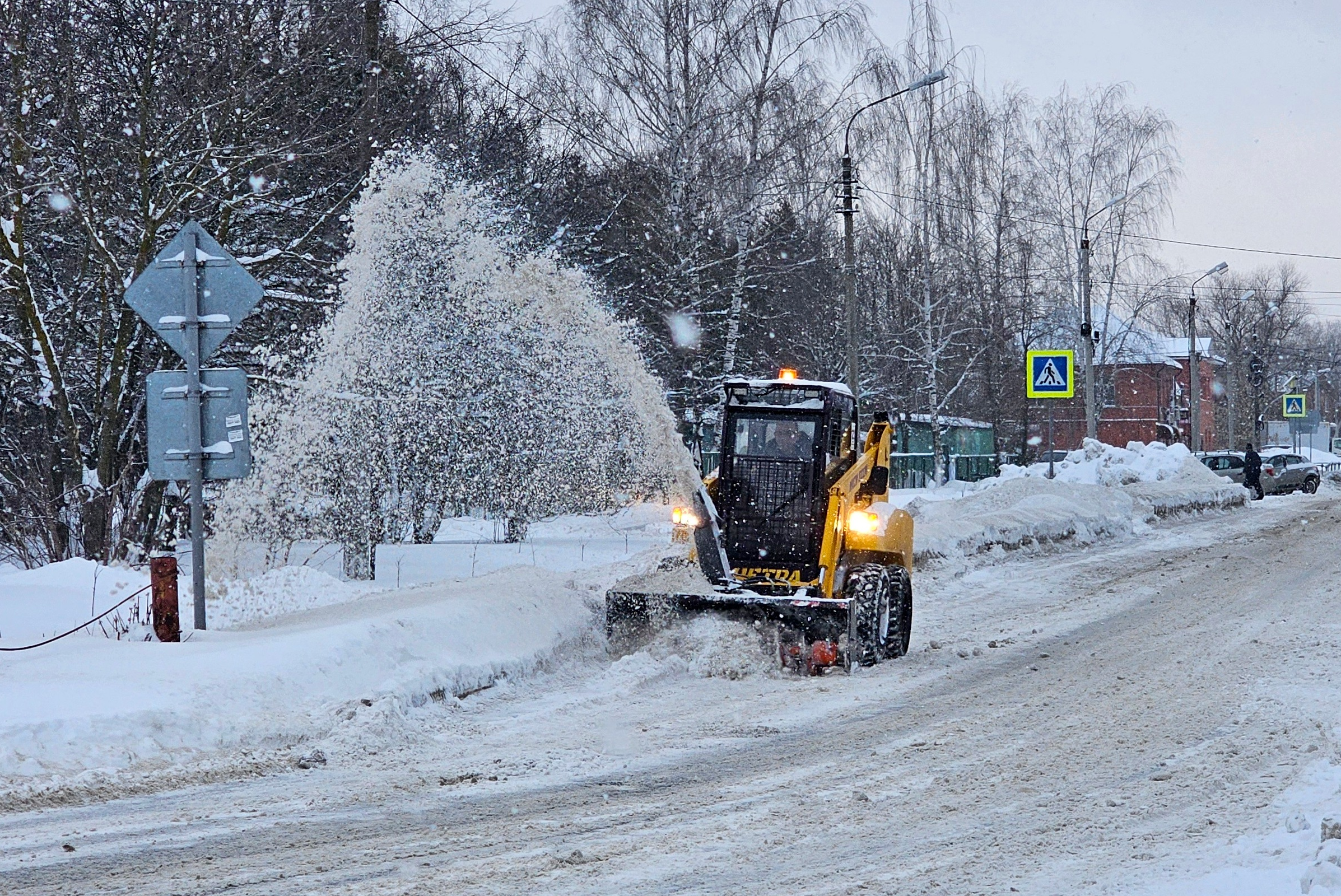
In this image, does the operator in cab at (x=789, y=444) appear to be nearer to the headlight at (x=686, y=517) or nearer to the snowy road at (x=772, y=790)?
the headlight at (x=686, y=517)

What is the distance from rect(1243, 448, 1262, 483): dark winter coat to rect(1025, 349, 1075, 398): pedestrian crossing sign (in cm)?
1207

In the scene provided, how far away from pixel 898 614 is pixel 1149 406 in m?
67.2

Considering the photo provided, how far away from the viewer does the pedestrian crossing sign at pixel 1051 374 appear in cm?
2500

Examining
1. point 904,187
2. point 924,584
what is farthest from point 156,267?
point 904,187

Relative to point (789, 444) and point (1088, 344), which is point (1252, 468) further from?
point (789, 444)

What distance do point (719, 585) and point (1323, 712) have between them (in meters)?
4.08

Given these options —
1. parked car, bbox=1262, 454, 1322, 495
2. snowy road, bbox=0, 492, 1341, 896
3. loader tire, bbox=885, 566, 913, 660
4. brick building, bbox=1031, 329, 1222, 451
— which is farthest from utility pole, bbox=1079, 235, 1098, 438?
brick building, bbox=1031, 329, 1222, 451

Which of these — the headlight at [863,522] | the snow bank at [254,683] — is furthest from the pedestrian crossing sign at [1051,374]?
the snow bank at [254,683]

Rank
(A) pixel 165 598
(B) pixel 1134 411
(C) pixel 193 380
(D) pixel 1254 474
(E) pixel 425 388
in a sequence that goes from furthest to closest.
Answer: (B) pixel 1134 411 < (D) pixel 1254 474 < (E) pixel 425 388 < (C) pixel 193 380 < (A) pixel 165 598

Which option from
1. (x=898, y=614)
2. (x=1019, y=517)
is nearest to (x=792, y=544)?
(x=898, y=614)

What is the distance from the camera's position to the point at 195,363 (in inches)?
320

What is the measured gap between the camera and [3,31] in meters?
12.0

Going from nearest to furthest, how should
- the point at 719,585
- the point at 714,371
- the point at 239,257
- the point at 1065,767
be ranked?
1. the point at 1065,767
2. the point at 719,585
3. the point at 239,257
4. the point at 714,371

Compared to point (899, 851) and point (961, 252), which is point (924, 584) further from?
point (961, 252)
